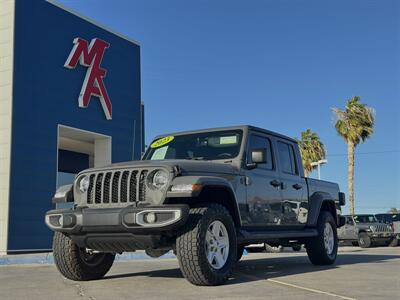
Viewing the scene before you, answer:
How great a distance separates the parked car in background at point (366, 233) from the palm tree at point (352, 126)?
10378 mm

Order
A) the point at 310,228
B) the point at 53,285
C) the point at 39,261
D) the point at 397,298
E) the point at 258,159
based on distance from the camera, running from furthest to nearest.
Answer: the point at 39,261 → the point at 310,228 → the point at 258,159 → the point at 53,285 → the point at 397,298

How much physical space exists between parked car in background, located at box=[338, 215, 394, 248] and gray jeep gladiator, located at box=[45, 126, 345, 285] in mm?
17775

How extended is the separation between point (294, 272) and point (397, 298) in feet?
9.06

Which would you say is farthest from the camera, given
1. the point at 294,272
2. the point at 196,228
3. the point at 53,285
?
the point at 294,272

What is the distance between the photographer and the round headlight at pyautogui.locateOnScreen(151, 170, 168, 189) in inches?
242

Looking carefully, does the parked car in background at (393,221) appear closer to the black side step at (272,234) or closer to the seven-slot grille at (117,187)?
the black side step at (272,234)

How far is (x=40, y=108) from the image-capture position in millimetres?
19734

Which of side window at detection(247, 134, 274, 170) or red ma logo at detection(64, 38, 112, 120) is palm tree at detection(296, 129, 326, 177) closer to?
red ma logo at detection(64, 38, 112, 120)

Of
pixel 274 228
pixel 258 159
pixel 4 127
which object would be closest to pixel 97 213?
pixel 258 159

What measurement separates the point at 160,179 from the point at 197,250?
0.90 m

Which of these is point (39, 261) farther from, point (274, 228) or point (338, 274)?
point (338, 274)

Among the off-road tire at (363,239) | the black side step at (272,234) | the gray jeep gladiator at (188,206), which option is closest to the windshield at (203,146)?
the gray jeep gladiator at (188,206)

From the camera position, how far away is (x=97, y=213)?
6254 mm

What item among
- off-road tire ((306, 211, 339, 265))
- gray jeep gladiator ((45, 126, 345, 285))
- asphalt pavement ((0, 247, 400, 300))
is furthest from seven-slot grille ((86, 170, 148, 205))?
off-road tire ((306, 211, 339, 265))
